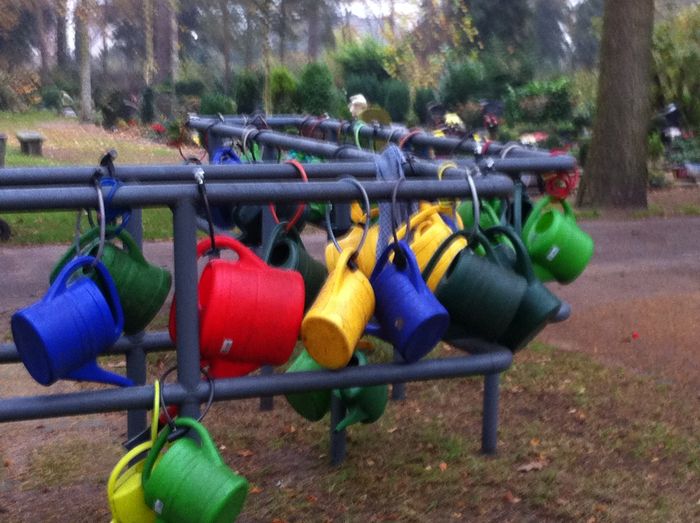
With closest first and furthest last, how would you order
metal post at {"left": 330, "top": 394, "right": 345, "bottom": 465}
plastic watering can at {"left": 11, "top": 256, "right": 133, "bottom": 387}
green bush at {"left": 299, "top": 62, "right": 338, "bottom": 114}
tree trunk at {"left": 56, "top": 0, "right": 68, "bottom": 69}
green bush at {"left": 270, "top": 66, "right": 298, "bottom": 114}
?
plastic watering can at {"left": 11, "top": 256, "right": 133, "bottom": 387}
metal post at {"left": 330, "top": 394, "right": 345, "bottom": 465}
green bush at {"left": 270, "top": 66, "right": 298, "bottom": 114}
green bush at {"left": 299, "top": 62, "right": 338, "bottom": 114}
tree trunk at {"left": 56, "top": 0, "right": 68, "bottom": 69}

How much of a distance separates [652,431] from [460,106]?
20.9 metres

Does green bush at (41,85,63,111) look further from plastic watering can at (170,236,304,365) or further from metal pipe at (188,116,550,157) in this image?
plastic watering can at (170,236,304,365)

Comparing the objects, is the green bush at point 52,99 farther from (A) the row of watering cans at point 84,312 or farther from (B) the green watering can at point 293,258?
(A) the row of watering cans at point 84,312

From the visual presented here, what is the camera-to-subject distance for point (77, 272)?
2494mm

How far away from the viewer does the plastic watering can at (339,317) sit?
253 centimetres

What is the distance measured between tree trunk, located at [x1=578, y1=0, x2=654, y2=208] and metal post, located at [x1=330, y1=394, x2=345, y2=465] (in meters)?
Answer: 8.72

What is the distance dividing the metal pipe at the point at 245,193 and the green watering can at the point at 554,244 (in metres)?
0.58

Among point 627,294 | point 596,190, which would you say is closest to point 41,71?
→ point 596,190

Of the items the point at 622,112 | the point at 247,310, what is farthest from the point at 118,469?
the point at 622,112

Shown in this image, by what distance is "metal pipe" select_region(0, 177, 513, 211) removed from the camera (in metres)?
2.33

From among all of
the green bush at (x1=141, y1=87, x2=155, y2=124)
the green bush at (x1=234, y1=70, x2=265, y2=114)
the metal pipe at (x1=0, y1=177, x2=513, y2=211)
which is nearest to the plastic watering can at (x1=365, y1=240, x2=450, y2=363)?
the metal pipe at (x1=0, y1=177, x2=513, y2=211)

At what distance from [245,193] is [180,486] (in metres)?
0.69

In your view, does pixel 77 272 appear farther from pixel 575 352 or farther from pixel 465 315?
pixel 575 352

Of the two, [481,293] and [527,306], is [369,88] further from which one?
[481,293]
